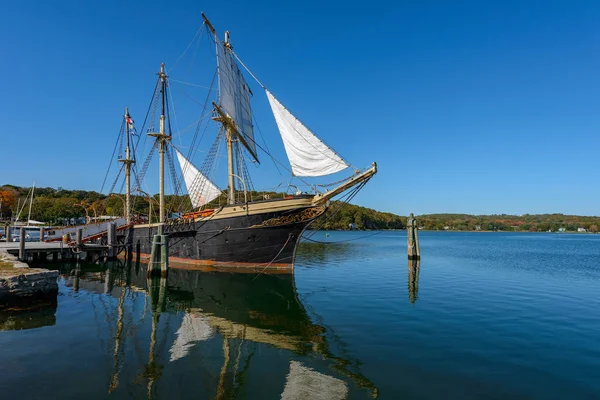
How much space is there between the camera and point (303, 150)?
21.0m

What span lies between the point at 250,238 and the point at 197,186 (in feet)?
57.7

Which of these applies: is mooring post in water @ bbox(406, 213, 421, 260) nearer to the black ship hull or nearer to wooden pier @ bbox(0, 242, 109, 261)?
the black ship hull

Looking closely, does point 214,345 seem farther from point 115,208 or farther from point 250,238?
point 115,208

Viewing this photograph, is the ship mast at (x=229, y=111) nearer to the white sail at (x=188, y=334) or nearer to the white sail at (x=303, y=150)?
the white sail at (x=303, y=150)

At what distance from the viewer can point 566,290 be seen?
18328mm

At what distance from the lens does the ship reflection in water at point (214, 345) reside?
22.2 ft

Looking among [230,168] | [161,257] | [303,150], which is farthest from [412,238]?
[161,257]

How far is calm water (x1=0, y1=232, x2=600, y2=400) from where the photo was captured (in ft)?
22.3

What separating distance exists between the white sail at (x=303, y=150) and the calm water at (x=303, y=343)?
672 centimetres

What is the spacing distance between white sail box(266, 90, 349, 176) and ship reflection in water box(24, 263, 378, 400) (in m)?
7.18

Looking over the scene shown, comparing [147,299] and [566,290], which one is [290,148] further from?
[566,290]

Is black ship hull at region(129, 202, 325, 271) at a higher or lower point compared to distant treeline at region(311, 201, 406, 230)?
lower

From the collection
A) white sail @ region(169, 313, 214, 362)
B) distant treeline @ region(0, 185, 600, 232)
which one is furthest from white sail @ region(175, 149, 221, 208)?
white sail @ region(169, 313, 214, 362)

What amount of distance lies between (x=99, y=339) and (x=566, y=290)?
21.1 metres
